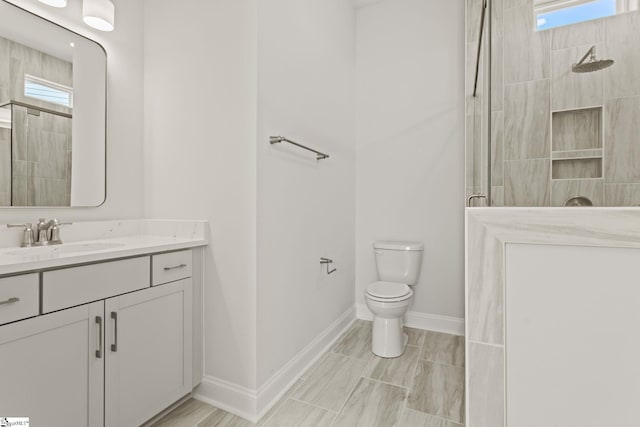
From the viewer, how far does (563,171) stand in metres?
1.22

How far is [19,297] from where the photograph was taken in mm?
928

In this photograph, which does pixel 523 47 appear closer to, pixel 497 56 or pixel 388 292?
pixel 497 56

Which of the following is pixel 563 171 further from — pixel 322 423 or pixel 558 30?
pixel 322 423

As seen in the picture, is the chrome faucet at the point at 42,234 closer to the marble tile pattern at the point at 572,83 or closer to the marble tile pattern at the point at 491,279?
the marble tile pattern at the point at 491,279

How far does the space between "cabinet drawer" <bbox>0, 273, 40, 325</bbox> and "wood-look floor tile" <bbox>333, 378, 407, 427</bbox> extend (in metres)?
1.26

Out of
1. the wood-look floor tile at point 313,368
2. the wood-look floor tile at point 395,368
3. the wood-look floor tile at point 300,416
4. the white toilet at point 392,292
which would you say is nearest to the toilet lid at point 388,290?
the white toilet at point 392,292

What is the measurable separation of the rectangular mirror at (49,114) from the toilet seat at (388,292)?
1711mm

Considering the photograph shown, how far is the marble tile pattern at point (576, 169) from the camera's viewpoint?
3.73 ft

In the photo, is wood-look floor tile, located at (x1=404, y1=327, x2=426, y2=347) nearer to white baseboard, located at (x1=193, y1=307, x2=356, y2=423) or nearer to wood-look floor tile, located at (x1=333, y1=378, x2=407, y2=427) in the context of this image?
wood-look floor tile, located at (x1=333, y1=378, x2=407, y2=427)

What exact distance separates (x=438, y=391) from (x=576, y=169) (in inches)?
49.8

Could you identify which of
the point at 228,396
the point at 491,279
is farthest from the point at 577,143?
the point at 228,396

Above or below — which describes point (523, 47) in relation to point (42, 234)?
above

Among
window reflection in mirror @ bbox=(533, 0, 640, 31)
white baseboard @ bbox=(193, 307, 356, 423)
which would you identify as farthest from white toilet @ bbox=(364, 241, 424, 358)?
window reflection in mirror @ bbox=(533, 0, 640, 31)

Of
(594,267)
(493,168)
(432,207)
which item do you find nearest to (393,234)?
(432,207)
